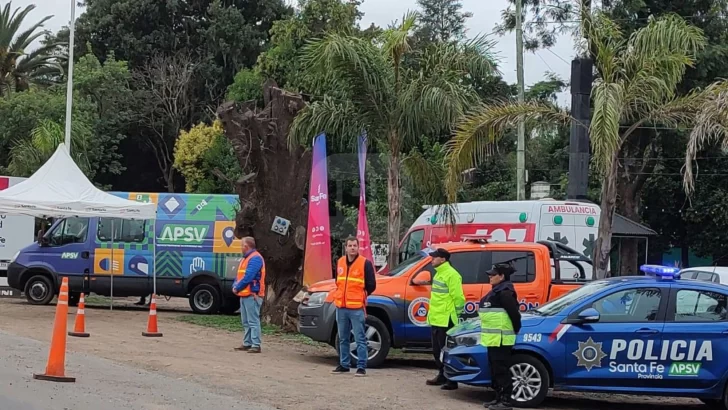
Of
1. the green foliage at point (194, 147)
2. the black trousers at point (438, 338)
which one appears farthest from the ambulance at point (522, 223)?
the green foliage at point (194, 147)

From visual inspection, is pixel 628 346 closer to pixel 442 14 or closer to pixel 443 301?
pixel 443 301

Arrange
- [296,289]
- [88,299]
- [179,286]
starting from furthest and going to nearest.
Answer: [88,299]
[179,286]
[296,289]

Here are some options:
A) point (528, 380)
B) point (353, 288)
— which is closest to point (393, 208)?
point (353, 288)

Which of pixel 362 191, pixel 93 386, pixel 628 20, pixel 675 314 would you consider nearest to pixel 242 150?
pixel 362 191

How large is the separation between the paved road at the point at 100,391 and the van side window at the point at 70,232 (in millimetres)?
9873

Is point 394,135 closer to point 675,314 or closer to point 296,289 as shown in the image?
point 296,289

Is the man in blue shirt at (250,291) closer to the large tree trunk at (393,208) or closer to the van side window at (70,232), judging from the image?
the large tree trunk at (393,208)

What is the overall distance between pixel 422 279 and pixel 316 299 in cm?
169

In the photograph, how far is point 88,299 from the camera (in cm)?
2509

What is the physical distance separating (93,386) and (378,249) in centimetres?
1726

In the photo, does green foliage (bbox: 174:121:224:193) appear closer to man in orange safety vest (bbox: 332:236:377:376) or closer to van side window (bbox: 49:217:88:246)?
van side window (bbox: 49:217:88:246)

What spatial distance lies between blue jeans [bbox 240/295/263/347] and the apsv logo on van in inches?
285

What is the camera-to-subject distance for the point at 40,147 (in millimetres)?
32094

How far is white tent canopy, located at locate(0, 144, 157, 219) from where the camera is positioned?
63.3ft
